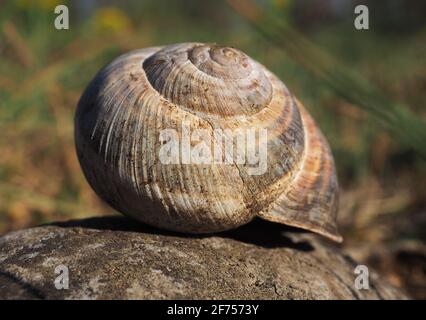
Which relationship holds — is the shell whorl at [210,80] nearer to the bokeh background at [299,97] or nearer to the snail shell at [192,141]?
the snail shell at [192,141]

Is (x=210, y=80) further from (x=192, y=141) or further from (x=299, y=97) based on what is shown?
(x=299, y=97)

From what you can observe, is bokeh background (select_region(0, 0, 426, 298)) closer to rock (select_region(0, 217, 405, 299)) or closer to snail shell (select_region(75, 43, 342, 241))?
snail shell (select_region(75, 43, 342, 241))
